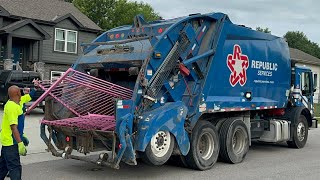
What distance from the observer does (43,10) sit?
1192 inches

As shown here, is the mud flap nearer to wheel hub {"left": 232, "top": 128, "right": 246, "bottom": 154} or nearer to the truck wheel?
the truck wheel

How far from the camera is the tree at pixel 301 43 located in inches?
3513

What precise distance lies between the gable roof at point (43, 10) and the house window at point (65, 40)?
0.90 metres

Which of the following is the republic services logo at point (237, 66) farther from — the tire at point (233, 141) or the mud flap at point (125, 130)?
the mud flap at point (125, 130)

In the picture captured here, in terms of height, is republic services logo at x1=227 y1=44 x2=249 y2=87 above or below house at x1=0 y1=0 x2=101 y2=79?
below

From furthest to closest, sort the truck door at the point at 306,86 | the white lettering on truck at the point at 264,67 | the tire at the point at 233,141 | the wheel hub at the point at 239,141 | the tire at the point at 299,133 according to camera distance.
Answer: the truck door at the point at 306,86, the tire at the point at 299,133, the white lettering on truck at the point at 264,67, the wheel hub at the point at 239,141, the tire at the point at 233,141

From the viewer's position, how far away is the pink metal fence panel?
27.2 ft

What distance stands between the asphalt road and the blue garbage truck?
282 mm

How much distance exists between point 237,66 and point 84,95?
11.3 ft

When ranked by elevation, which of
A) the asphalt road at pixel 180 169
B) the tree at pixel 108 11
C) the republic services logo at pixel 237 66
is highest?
the tree at pixel 108 11

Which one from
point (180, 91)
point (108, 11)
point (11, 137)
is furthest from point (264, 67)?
point (108, 11)

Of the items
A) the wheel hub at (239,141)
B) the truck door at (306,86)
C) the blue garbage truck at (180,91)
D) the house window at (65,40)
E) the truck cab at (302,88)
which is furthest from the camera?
the house window at (65,40)

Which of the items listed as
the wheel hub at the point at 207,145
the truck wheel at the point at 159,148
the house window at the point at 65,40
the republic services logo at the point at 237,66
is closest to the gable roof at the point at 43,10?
the house window at the point at 65,40

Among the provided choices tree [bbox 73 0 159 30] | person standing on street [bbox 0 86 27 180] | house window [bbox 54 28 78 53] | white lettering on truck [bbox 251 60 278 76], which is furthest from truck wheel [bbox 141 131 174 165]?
tree [bbox 73 0 159 30]
